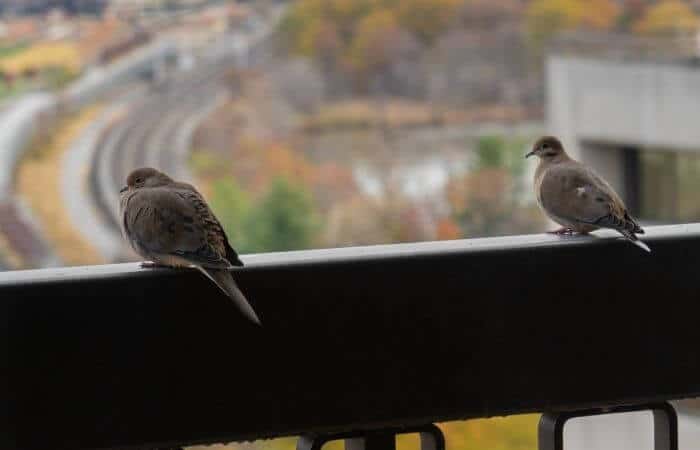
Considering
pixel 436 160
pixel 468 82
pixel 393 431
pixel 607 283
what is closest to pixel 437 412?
pixel 393 431

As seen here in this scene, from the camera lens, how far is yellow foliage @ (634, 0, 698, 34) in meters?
27.6

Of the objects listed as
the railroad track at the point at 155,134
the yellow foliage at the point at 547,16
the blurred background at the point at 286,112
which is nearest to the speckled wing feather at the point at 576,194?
the blurred background at the point at 286,112

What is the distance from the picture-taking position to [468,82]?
3241 centimetres

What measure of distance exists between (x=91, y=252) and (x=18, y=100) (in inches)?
162

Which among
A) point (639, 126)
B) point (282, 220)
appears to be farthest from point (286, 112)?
point (639, 126)

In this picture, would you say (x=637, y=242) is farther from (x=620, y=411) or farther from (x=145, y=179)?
(x=145, y=179)

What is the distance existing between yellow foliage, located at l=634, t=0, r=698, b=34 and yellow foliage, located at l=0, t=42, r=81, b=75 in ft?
39.6

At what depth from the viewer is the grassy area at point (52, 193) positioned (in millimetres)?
28094

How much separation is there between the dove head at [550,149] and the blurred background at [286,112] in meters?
24.1

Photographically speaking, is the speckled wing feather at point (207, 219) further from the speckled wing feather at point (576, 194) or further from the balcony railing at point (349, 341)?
the speckled wing feather at point (576, 194)

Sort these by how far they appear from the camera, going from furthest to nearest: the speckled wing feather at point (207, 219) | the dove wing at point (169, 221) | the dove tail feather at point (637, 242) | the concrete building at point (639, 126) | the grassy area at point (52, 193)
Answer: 1. the grassy area at point (52, 193)
2. the concrete building at point (639, 126)
3. the dove wing at point (169, 221)
4. the speckled wing feather at point (207, 219)
5. the dove tail feather at point (637, 242)

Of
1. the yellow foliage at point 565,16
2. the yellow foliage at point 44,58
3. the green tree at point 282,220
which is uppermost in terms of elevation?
the yellow foliage at point 565,16

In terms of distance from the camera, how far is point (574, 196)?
175 centimetres

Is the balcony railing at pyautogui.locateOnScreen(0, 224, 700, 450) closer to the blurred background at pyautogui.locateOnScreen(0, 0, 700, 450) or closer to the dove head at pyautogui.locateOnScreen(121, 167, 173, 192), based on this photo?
the dove head at pyautogui.locateOnScreen(121, 167, 173, 192)
